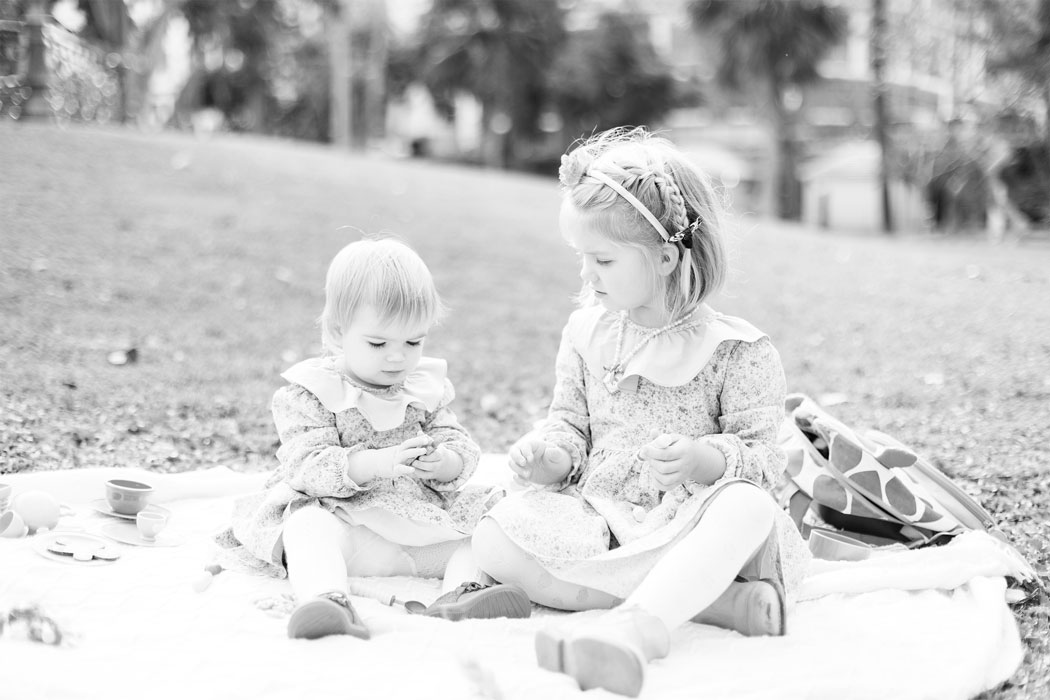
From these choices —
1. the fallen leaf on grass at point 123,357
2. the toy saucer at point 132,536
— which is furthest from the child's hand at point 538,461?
the fallen leaf on grass at point 123,357

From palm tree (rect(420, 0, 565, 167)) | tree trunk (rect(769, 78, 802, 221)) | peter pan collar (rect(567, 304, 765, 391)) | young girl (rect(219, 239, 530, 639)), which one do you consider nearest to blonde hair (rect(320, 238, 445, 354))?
young girl (rect(219, 239, 530, 639))

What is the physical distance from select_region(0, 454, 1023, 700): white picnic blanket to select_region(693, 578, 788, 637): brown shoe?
4 cm

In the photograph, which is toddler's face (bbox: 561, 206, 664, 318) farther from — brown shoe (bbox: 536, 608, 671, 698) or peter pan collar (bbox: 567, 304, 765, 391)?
brown shoe (bbox: 536, 608, 671, 698)

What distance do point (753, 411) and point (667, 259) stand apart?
17.8 inches

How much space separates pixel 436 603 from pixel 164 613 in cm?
65

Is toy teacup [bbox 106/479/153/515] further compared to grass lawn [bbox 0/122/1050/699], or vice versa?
grass lawn [bbox 0/122/1050/699]

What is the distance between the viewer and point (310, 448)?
9.52 ft

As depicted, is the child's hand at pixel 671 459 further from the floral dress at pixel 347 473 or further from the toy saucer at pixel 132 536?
the toy saucer at pixel 132 536

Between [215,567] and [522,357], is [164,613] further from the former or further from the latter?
[522,357]

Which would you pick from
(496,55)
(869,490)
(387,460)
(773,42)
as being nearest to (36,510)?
(387,460)

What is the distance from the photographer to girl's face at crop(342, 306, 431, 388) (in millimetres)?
2879

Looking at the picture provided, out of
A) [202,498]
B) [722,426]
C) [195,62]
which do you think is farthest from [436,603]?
[195,62]

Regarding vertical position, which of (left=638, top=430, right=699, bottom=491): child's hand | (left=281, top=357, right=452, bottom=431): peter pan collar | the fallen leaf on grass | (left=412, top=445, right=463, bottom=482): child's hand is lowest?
the fallen leaf on grass

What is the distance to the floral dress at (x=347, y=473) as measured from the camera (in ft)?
9.45
